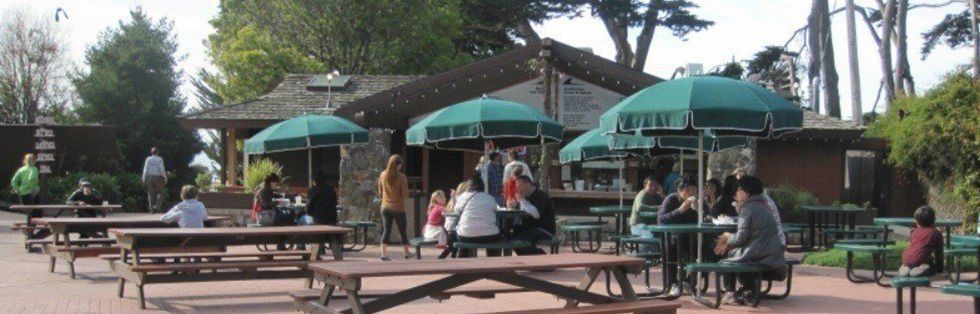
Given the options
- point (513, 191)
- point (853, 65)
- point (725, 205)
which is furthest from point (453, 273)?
point (853, 65)

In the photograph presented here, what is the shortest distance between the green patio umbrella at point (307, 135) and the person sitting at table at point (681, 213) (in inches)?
268

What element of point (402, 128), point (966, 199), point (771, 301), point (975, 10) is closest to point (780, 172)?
point (966, 199)

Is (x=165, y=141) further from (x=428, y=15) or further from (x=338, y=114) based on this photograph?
(x=338, y=114)

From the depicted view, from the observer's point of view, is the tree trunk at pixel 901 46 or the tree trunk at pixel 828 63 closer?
the tree trunk at pixel 828 63

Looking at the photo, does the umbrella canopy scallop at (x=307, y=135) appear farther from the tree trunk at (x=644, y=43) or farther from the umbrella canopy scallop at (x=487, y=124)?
the tree trunk at (x=644, y=43)

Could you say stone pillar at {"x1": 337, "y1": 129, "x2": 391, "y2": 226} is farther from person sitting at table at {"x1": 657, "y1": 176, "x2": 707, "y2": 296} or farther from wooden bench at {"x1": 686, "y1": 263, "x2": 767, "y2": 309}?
wooden bench at {"x1": 686, "y1": 263, "x2": 767, "y2": 309}

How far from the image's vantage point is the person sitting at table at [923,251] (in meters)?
11.7

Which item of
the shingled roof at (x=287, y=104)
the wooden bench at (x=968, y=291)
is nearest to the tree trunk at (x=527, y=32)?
the shingled roof at (x=287, y=104)

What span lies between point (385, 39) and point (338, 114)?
52.2ft

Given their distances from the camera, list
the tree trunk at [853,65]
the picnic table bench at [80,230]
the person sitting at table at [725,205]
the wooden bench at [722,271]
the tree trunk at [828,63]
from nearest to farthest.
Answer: the wooden bench at [722,271]
the person sitting at table at [725,205]
the picnic table bench at [80,230]
the tree trunk at [853,65]
the tree trunk at [828,63]

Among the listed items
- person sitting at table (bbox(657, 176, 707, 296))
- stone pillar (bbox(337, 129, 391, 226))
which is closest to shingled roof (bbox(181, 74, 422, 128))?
stone pillar (bbox(337, 129, 391, 226))

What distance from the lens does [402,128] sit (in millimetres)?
24375

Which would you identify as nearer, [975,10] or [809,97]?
[809,97]

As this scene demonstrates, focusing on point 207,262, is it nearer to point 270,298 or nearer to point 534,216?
point 270,298
